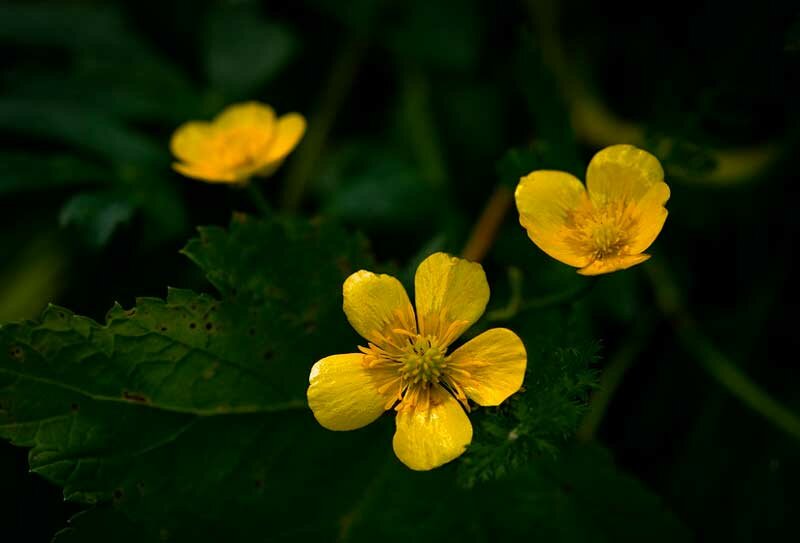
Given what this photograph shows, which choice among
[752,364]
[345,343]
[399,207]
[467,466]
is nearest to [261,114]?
[399,207]

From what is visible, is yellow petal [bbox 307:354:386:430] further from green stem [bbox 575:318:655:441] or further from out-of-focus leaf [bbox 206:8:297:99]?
out-of-focus leaf [bbox 206:8:297:99]

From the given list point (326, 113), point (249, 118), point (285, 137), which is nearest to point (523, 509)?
point (285, 137)

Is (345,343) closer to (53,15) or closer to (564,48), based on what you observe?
(564,48)

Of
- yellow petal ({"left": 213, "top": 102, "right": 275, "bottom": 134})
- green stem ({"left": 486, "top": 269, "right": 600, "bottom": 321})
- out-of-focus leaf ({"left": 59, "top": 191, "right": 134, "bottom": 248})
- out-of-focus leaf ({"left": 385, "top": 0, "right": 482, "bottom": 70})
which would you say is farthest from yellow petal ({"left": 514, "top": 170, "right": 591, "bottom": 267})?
out-of-focus leaf ({"left": 385, "top": 0, "right": 482, "bottom": 70})

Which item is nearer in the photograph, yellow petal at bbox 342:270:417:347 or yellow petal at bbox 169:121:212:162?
yellow petal at bbox 342:270:417:347

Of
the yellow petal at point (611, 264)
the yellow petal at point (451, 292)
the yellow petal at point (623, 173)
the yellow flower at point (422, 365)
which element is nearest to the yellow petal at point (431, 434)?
the yellow flower at point (422, 365)

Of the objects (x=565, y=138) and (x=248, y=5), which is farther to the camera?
(x=248, y=5)
